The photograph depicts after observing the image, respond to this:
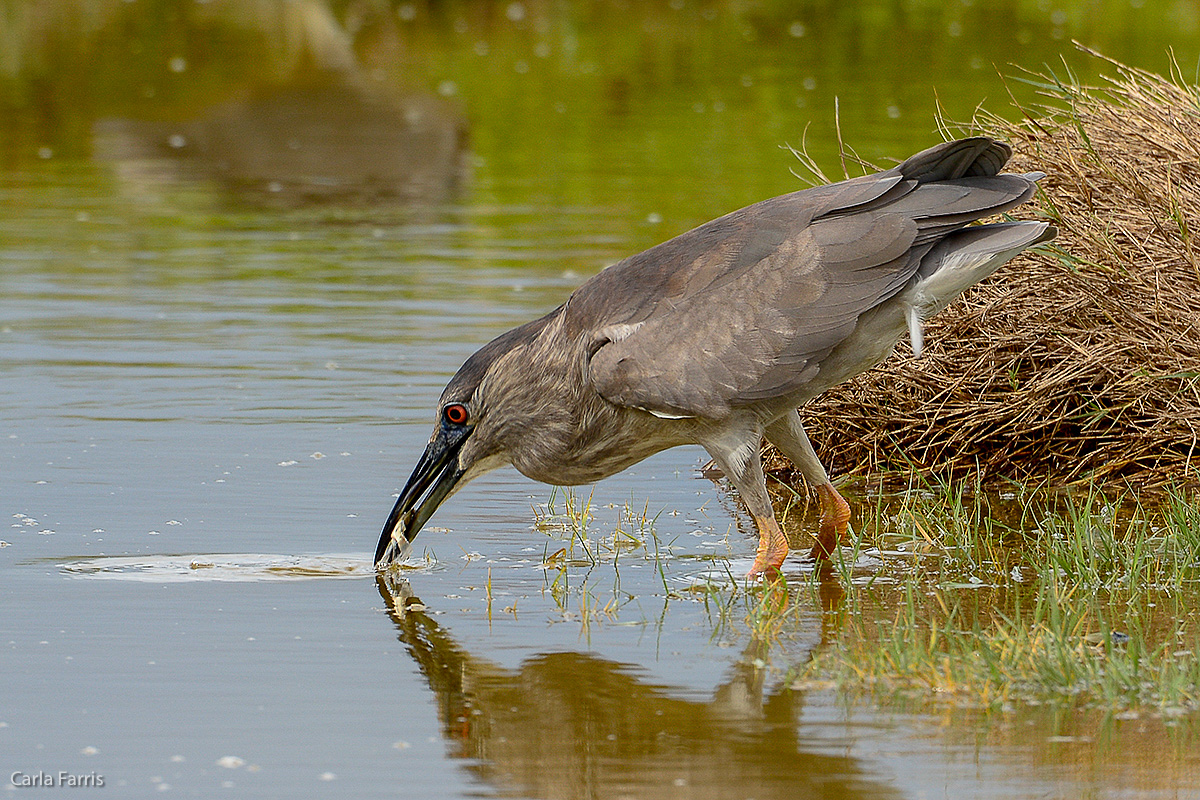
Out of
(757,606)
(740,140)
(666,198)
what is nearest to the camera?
(757,606)

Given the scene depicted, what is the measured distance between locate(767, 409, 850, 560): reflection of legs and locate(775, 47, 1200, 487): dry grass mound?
0.79 meters

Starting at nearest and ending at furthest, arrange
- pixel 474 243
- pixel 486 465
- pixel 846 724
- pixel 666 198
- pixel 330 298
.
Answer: pixel 846 724, pixel 486 465, pixel 330 298, pixel 474 243, pixel 666 198

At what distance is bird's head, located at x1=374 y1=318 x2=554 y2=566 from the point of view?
6551mm

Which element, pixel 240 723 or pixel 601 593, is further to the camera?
pixel 601 593

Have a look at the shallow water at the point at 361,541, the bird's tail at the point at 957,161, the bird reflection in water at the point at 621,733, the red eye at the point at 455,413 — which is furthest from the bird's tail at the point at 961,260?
the red eye at the point at 455,413

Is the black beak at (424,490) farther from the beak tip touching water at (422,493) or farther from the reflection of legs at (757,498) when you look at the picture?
the reflection of legs at (757,498)

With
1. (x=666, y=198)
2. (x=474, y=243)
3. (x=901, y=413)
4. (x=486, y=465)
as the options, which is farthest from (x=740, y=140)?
(x=486, y=465)

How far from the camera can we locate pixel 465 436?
6.65 m

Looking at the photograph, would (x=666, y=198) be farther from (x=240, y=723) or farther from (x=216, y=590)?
(x=240, y=723)

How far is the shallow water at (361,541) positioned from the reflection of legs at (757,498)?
0.50 ft

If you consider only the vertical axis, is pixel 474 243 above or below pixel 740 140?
below

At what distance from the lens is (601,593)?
21.2 ft

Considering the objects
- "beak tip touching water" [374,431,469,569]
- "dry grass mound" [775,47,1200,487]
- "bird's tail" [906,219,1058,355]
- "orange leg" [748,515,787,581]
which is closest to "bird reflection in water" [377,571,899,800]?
"orange leg" [748,515,787,581]

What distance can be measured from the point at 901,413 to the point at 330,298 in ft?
16.3
